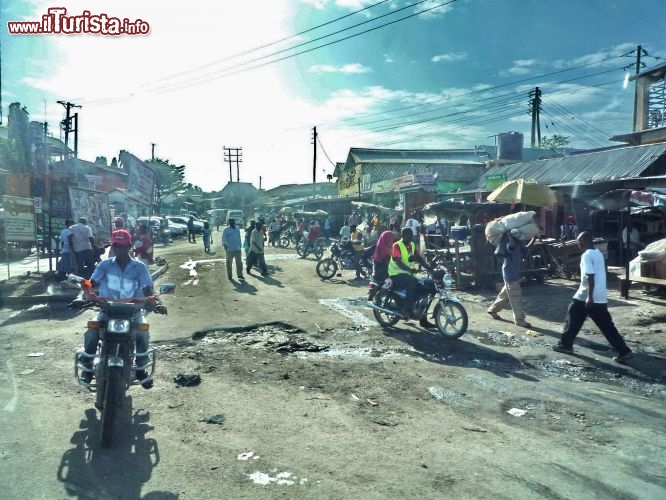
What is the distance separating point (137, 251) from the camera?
13.0 meters

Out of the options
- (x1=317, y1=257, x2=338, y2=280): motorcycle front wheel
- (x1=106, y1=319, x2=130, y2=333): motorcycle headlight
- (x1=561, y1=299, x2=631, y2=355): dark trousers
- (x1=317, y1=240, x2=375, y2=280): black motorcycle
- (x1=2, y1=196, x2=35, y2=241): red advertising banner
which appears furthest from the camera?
(x1=317, y1=257, x2=338, y2=280): motorcycle front wheel

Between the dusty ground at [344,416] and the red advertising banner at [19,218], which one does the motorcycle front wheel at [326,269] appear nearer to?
the dusty ground at [344,416]

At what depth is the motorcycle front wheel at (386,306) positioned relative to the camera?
27.2ft

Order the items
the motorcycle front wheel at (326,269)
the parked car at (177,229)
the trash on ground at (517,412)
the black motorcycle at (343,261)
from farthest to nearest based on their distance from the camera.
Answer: the parked car at (177,229) < the motorcycle front wheel at (326,269) < the black motorcycle at (343,261) < the trash on ground at (517,412)

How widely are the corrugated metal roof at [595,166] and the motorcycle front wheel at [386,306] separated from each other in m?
12.3

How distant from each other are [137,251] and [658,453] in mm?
12025

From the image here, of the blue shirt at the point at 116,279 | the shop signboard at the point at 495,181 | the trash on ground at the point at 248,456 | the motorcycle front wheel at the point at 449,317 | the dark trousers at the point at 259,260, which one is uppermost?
the shop signboard at the point at 495,181

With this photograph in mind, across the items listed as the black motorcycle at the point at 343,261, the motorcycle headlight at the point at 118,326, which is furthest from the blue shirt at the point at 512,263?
the motorcycle headlight at the point at 118,326

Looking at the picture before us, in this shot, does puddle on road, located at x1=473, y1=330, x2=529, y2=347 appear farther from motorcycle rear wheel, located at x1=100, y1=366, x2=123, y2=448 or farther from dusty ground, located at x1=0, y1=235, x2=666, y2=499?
motorcycle rear wheel, located at x1=100, y1=366, x2=123, y2=448

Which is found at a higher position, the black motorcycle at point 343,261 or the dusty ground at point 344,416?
the black motorcycle at point 343,261

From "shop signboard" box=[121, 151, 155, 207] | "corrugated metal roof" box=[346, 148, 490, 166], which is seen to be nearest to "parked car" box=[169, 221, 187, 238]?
"corrugated metal roof" box=[346, 148, 490, 166]

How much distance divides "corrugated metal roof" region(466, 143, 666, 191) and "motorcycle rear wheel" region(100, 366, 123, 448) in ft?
56.5

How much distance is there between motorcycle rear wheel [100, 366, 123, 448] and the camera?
3.92 meters

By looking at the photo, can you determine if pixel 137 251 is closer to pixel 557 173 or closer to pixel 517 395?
pixel 517 395
